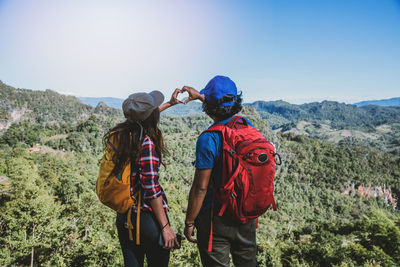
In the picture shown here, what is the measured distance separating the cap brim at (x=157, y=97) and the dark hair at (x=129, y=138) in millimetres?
82

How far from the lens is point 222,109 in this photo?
175 cm

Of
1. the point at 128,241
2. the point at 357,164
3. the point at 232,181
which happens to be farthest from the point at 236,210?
the point at 357,164

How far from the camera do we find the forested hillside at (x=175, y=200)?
24.2ft

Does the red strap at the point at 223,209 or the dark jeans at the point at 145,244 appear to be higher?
the red strap at the point at 223,209

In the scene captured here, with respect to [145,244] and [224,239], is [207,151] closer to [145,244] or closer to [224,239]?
[224,239]

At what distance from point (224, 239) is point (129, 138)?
1158 mm

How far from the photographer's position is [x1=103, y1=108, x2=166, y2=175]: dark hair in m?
1.55

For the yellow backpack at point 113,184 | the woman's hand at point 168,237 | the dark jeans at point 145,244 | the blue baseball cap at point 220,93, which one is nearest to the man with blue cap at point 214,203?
the blue baseball cap at point 220,93

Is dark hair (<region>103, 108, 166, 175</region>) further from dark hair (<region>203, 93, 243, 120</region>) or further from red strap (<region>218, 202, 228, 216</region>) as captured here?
red strap (<region>218, 202, 228, 216</region>)

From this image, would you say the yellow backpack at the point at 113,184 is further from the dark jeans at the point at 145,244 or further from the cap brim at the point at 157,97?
the cap brim at the point at 157,97

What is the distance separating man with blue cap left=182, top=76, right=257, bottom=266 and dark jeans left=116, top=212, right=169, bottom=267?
0.95 feet

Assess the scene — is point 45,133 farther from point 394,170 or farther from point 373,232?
point 394,170

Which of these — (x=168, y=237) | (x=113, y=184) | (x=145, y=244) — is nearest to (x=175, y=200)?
(x=145, y=244)

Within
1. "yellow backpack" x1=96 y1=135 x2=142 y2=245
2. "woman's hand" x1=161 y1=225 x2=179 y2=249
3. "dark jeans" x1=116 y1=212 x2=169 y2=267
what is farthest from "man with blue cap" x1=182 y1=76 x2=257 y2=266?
"yellow backpack" x1=96 y1=135 x2=142 y2=245
